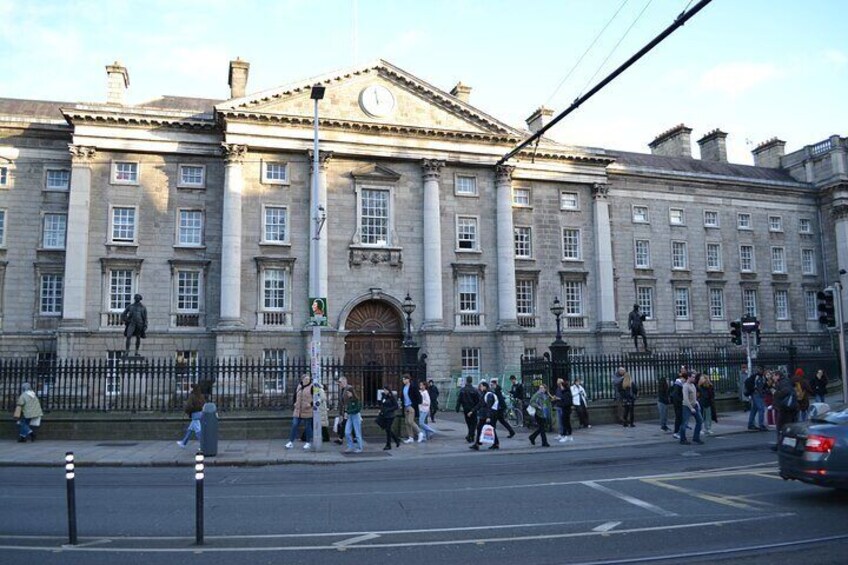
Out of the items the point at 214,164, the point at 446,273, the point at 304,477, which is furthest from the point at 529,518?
the point at 214,164

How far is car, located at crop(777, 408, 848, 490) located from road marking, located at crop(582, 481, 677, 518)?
2070mm

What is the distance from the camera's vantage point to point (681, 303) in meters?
47.5

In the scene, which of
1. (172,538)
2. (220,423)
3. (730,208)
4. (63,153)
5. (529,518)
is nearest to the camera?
(172,538)

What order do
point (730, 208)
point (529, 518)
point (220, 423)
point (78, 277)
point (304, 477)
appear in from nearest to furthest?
1. point (529, 518)
2. point (304, 477)
3. point (220, 423)
4. point (78, 277)
5. point (730, 208)

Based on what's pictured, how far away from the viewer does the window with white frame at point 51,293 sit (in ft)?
117

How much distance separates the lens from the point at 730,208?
5050 cm

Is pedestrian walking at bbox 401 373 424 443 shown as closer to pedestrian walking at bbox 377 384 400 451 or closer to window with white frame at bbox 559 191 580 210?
pedestrian walking at bbox 377 384 400 451

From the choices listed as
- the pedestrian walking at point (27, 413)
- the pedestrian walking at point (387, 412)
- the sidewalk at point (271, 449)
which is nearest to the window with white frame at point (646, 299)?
the sidewalk at point (271, 449)

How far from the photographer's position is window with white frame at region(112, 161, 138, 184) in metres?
35.8

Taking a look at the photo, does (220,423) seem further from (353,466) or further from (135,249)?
(135,249)

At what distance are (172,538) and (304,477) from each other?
19.8ft

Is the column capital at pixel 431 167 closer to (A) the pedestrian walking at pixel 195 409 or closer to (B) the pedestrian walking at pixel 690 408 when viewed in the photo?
(B) the pedestrian walking at pixel 690 408

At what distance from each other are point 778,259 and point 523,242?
2357 cm

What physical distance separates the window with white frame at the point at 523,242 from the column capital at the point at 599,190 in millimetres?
5217
